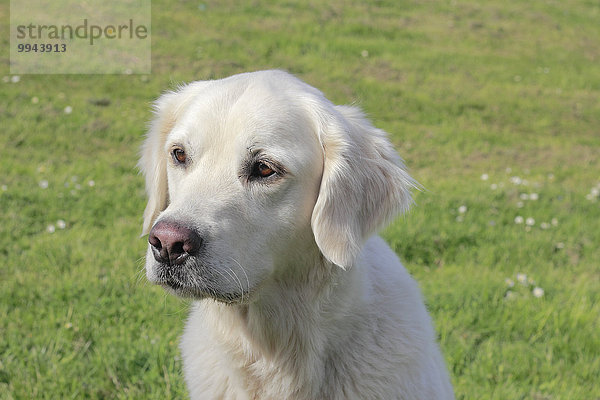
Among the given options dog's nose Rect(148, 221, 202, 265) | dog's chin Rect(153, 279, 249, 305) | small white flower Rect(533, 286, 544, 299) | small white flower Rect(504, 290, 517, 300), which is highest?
dog's nose Rect(148, 221, 202, 265)

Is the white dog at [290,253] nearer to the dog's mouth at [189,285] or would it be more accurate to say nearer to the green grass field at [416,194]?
the dog's mouth at [189,285]

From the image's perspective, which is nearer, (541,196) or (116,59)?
(541,196)

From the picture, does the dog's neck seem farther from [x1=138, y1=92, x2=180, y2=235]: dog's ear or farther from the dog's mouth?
[x1=138, y1=92, x2=180, y2=235]: dog's ear

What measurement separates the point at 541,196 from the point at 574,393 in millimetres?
3011

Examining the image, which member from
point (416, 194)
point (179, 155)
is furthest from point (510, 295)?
point (179, 155)

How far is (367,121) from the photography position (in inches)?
110

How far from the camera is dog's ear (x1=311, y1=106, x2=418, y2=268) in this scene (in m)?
2.41

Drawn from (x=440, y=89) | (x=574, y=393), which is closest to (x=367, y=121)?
(x=574, y=393)

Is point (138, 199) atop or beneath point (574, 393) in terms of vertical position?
beneath

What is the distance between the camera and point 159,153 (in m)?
2.93

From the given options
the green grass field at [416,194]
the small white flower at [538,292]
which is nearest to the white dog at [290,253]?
the green grass field at [416,194]

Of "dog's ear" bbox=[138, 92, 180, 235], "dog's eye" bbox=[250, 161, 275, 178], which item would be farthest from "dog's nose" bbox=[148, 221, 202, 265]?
"dog's ear" bbox=[138, 92, 180, 235]

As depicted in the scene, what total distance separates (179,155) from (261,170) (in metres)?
0.39

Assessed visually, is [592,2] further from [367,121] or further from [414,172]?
[367,121]
